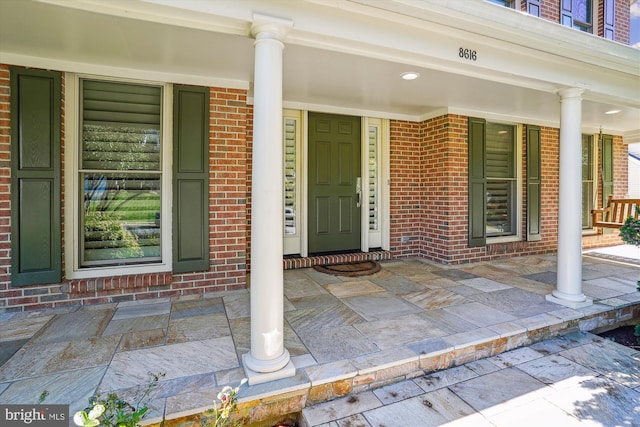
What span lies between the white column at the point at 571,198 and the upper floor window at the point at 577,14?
2.70m

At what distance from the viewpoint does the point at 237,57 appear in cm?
288

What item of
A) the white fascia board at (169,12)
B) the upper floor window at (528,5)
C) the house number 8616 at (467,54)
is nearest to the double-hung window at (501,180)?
the upper floor window at (528,5)

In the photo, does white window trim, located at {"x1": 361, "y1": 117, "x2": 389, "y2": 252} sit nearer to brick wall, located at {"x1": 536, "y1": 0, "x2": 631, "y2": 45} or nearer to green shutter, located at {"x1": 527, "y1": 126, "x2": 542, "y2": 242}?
green shutter, located at {"x1": 527, "y1": 126, "x2": 542, "y2": 242}

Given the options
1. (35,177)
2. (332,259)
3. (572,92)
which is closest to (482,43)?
(572,92)

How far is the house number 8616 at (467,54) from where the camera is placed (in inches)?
103

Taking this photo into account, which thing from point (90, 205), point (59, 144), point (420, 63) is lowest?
point (90, 205)

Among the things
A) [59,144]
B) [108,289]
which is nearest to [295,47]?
[59,144]

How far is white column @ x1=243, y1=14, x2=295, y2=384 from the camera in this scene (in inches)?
77.1

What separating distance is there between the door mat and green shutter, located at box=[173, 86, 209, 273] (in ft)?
5.21

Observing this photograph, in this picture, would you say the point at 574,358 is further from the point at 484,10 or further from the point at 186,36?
the point at 186,36

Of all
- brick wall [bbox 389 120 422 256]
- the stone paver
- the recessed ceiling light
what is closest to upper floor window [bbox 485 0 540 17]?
brick wall [bbox 389 120 422 256]

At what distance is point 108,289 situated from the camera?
313 cm

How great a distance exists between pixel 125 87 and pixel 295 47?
1854mm

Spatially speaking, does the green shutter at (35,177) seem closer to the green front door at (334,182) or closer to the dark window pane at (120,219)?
the dark window pane at (120,219)
